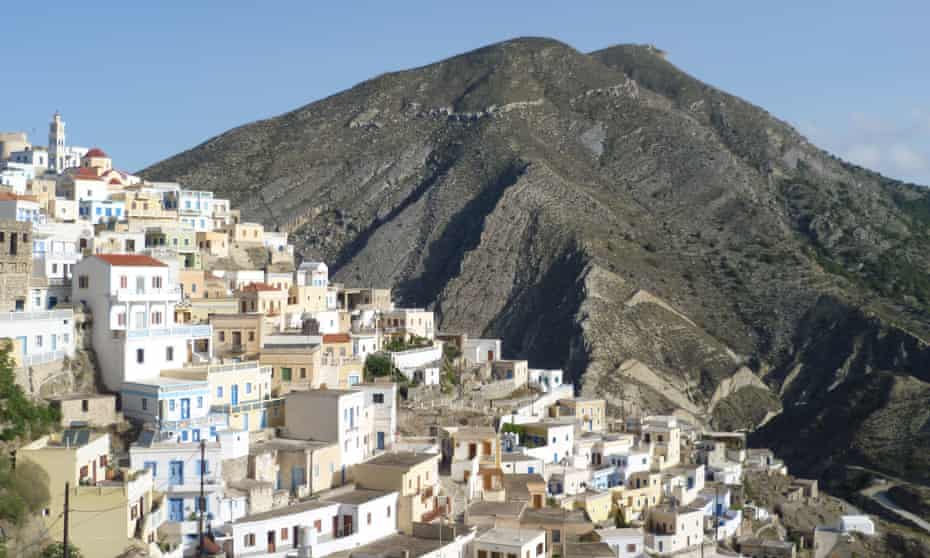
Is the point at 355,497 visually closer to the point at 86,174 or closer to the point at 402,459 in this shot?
the point at 402,459

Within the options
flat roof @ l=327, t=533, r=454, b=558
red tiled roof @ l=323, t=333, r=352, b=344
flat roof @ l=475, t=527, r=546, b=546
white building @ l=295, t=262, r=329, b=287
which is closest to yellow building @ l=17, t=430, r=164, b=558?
flat roof @ l=327, t=533, r=454, b=558

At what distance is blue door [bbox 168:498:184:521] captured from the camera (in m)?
32.2

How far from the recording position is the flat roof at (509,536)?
36.2 meters

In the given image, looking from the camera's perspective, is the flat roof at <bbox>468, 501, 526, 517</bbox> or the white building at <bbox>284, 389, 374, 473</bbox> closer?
the white building at <bbox>284, 389, 374, 473</bbox>

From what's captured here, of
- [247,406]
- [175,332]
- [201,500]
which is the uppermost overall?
[175,332]

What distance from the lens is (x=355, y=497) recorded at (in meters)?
35.6

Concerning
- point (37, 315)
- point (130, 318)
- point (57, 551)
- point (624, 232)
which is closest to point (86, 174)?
point (130, 318)

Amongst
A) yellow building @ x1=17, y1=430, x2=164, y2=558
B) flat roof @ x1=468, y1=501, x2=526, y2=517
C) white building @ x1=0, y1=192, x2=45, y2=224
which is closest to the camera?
yellow building @ x1=17, y1=430, x2=164, y2=558

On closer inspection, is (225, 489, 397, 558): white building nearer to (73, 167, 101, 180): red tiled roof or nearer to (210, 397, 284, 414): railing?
(210, 397, 284, 414): railing

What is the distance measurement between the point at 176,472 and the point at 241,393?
246 inches

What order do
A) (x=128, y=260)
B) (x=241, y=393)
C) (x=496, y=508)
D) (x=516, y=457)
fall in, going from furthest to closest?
(x=516, y=457), (x=496, y=508), (x=128, y=260), (x=241, y=393)

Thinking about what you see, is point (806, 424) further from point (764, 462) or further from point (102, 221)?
point (102, 221)

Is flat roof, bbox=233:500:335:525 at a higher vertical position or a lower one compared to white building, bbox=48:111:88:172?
lower

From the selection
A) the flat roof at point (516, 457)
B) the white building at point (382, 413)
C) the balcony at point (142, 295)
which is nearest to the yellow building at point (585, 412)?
the flat roof at point (516, 457)
